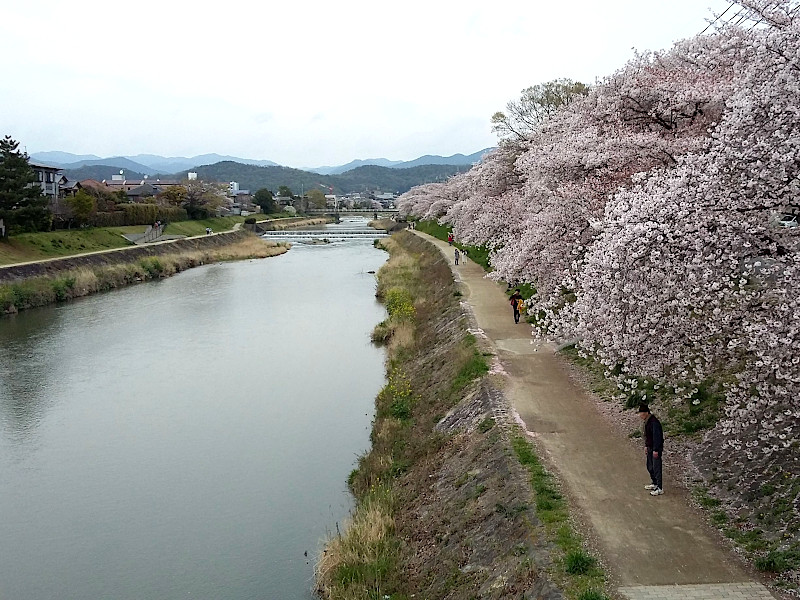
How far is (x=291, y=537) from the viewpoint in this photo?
32.8 ft

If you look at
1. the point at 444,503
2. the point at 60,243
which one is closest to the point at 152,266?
the point at 60,243

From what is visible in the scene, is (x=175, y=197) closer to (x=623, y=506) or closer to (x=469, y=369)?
(x=469, y=369)

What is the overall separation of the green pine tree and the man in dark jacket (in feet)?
121

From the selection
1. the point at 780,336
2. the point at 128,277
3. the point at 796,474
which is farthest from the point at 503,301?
the point at 128,277

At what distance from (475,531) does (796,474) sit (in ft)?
11.5

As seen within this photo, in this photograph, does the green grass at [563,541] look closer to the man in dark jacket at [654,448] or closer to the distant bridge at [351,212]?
the man in dark jacket at [654,448]

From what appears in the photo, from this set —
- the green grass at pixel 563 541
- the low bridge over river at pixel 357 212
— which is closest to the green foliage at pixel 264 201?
the low bridge over river at pixel 357 212

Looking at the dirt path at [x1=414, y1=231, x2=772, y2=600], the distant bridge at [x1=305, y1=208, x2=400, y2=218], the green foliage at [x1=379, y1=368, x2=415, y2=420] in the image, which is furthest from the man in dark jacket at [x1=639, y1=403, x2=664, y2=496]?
the distant bridge at [x1=305, y1=208, x2=400, y2=218]

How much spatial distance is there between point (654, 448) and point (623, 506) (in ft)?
2.38

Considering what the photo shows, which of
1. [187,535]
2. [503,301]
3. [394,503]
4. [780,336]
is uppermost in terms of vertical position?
[780,336]

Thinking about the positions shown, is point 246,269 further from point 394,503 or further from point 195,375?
point 394,503

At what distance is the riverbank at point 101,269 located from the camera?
96.0 ft

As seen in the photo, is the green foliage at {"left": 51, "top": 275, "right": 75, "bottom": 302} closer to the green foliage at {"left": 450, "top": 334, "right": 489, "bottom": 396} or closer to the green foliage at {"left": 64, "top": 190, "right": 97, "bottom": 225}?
the green foliage at {"left": 64, "top": 190, "right": 97, "bottom": 225}

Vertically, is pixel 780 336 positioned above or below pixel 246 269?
above
